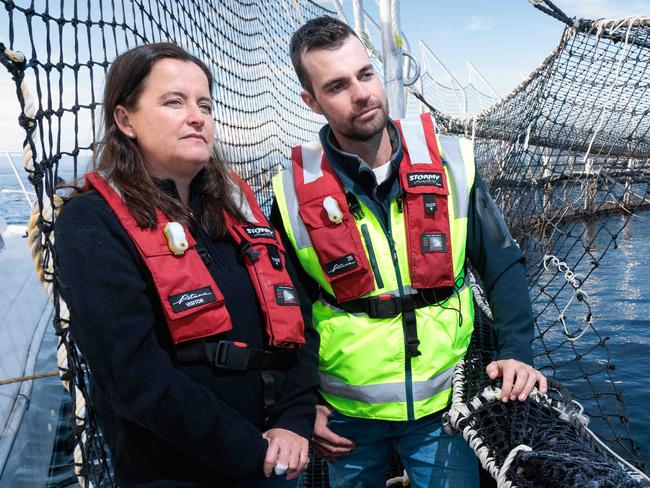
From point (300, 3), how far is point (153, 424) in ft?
17.6

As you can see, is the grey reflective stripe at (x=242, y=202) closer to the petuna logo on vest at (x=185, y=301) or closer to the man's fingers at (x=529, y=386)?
the petuna logo on vest at (x=185, y=301)

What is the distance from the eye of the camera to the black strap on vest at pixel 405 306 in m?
1.95

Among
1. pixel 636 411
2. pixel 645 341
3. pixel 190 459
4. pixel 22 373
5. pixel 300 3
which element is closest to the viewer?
pixel 190 459

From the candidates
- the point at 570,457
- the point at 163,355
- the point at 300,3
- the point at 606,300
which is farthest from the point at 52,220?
the point at 606,300

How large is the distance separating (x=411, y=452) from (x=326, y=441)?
297mm

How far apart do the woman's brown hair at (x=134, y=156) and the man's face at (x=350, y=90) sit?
1.67ft

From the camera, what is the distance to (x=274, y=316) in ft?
5.45

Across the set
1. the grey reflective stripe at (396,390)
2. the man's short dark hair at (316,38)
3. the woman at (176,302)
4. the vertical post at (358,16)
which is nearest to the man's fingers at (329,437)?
the grey reflective stripe at (396,390)

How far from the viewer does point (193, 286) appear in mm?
1508

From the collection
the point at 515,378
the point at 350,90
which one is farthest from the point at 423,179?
the point at 515,378

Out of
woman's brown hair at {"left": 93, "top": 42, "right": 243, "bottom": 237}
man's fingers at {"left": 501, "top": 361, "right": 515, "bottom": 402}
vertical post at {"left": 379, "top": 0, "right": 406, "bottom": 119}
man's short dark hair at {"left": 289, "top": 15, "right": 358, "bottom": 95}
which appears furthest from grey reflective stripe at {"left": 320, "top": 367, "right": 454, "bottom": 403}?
vertical post at {"left": 379, "top": 0, "right": 406, "bottom": 119}

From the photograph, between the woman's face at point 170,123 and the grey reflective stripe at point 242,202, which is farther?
the grey reflective stripe at point 242,202

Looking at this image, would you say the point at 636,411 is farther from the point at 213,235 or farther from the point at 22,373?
the point at 213,235

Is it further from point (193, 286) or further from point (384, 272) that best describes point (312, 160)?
point (193, 286)
